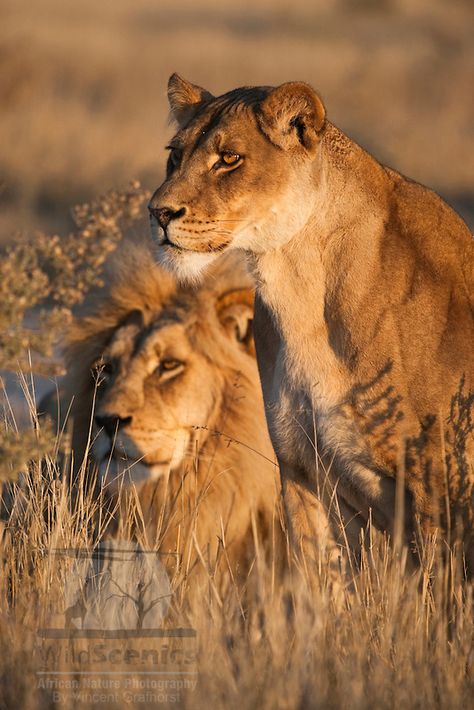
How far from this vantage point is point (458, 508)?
4.06 meters

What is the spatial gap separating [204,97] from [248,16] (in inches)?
1020

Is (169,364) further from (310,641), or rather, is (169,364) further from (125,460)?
(310,641)

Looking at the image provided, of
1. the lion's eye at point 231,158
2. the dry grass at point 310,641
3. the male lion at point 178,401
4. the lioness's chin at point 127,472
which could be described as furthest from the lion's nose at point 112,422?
the lion's eye at point 231,158

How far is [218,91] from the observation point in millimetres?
21047

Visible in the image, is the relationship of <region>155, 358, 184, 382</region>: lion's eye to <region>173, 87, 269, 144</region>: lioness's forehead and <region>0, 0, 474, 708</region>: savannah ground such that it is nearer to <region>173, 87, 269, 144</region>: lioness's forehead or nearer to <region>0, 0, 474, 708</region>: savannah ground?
<region>0, 0, 474, 708</region>: savannah ground

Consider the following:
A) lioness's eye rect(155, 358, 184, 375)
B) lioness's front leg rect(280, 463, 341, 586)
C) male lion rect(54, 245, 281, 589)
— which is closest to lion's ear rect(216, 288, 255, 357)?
male lion rect(54, 245, 281, 589)

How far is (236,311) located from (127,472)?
0.81m

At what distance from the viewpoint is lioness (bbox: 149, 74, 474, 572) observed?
4.09 m

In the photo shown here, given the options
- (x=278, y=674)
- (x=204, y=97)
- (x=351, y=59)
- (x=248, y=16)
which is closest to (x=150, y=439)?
(x=204, y=97)

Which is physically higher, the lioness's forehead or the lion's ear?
the lioness's forehead

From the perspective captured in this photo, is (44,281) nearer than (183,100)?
Yes

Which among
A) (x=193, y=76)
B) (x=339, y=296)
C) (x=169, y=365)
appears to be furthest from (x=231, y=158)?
(x=193, y=76)

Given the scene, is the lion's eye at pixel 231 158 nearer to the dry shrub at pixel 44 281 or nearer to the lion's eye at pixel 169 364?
the dry shrub at pixel 44 281

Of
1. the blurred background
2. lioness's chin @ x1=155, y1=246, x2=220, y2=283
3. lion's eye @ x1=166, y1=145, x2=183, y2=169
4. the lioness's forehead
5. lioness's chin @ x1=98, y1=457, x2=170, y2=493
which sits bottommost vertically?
lioness's chin @ x1=98, y1=457, x2=170, y2=493
